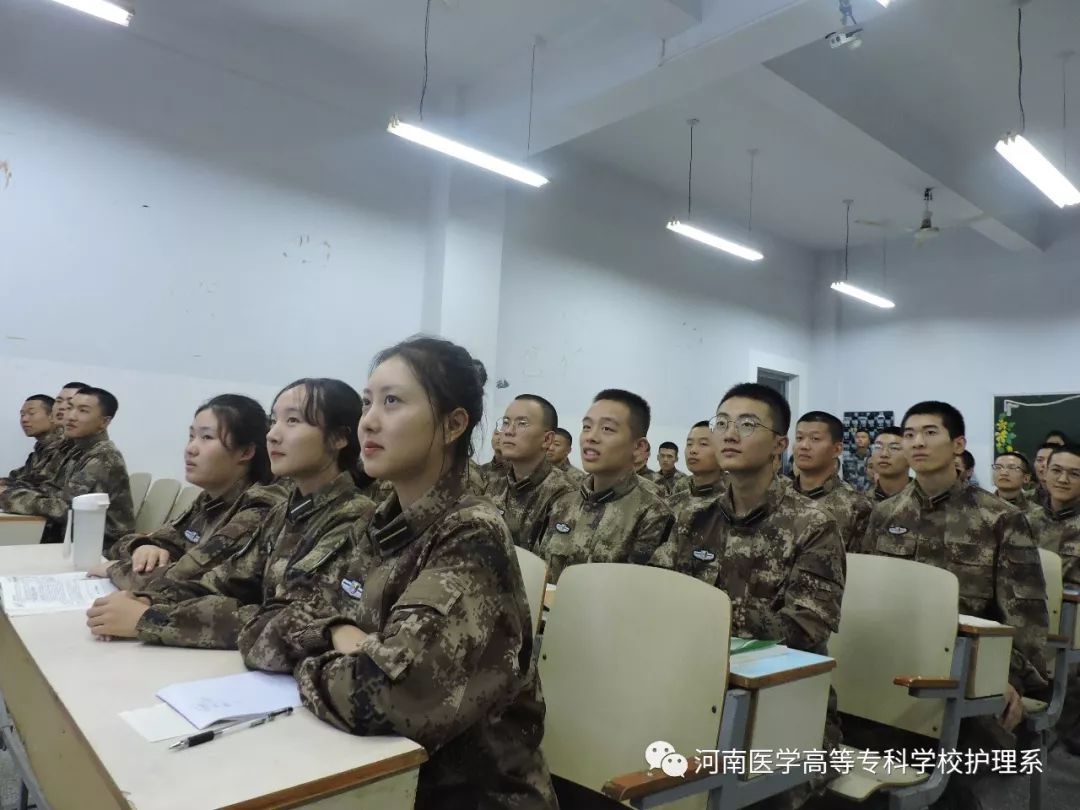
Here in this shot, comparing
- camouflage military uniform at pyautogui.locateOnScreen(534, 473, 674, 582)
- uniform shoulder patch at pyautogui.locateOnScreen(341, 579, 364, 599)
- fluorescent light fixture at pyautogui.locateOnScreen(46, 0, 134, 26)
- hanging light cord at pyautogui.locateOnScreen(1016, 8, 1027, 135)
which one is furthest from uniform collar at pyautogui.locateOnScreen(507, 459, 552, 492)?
hanging light cord at pyautogui.locateOnScreen(1016, 8, 1027, 135)

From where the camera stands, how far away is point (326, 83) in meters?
5.21

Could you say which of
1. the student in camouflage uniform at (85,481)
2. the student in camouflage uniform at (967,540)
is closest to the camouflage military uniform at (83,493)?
the student in camouflage uniform at (85,481)

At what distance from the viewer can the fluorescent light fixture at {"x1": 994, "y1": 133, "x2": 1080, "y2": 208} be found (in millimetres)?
3958

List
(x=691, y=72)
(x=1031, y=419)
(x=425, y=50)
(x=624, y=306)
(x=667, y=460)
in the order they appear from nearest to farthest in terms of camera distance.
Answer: (x=691, y=72) → (x=425, y=50) → (x=667, y=460) → (x=624, y=306) → (x=1031, y=419)

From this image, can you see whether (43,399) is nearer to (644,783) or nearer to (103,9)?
(103,9)

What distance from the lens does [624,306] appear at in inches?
282

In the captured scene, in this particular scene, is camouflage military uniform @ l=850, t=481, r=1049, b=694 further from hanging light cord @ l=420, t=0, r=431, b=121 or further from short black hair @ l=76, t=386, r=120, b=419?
hanging light cord @ l=420, t=0, r=431, b=121


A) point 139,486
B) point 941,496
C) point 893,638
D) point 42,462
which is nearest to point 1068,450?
point 941,496

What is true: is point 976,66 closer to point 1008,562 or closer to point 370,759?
point 1008,562

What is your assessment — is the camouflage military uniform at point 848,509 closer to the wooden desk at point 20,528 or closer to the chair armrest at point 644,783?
the chair armrest at point 644,783

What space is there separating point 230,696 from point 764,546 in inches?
56.7

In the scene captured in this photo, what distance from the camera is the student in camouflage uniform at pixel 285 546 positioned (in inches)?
55.7

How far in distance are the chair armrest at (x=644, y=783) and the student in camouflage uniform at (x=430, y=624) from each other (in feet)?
0.35

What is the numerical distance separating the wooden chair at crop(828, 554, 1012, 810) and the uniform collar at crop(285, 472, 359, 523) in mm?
1417
